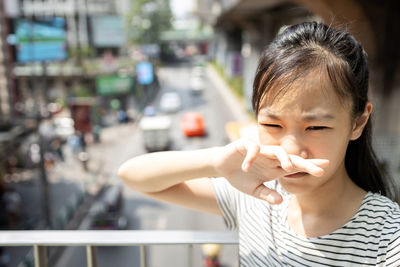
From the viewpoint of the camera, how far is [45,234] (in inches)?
69.8

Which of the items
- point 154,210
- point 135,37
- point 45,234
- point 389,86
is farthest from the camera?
point 135,37

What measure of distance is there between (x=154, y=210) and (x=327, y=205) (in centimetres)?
1313

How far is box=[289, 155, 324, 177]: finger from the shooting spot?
1.14 meters

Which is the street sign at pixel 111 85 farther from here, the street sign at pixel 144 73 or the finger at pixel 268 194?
the finger at pixel 268 194

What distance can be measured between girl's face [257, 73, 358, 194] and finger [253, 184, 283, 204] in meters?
0.09

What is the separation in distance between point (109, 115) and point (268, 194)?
29718mm

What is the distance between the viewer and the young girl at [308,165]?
126cm

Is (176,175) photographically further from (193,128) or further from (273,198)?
(193,128)

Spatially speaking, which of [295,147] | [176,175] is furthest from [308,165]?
[176,175]

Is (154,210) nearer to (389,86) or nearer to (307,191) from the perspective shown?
(389,86)

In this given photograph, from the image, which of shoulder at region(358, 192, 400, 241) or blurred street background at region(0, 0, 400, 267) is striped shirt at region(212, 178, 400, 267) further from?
blurred street background at region(0, 0, 400, 267)

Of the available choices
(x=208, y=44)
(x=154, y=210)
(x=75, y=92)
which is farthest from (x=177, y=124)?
(x=208, y=44)

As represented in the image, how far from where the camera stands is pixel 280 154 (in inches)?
47.6

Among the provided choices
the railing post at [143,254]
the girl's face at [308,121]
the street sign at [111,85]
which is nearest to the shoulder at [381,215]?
the girl's face at [308,121]
